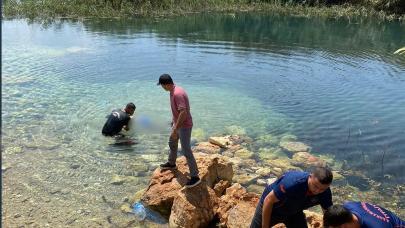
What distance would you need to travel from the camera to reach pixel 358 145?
471 inches

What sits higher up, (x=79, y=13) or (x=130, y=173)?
(x=79, y=13)

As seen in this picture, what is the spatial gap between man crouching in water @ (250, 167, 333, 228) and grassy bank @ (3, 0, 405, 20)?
3346 cm

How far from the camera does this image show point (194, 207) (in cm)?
728

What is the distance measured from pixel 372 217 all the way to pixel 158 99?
12.4 m

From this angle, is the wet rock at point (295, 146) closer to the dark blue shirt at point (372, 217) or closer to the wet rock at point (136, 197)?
the wet rock at point (136, 197)

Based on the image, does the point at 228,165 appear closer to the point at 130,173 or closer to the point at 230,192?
the point at 230,192

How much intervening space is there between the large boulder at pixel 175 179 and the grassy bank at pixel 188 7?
30207mm

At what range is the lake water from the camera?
9.50m

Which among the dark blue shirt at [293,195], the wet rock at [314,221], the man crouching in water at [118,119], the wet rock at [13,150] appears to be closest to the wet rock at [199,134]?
the man crouching in water at [118,119]

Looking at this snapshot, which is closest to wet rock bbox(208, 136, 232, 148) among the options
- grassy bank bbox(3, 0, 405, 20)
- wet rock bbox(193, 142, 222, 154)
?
wet rock bbox(193, 142, 222, 154)

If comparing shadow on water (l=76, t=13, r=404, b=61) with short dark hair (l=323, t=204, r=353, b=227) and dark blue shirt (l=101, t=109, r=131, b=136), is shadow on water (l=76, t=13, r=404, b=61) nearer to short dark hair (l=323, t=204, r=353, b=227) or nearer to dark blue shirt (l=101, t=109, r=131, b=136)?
dark blue shirt (l=101, t=109, r=131, b=136)

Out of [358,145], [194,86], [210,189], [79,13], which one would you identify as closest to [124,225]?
[210,189]

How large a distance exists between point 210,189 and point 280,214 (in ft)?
8.68

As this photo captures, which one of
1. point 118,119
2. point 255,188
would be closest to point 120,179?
point 118,119
